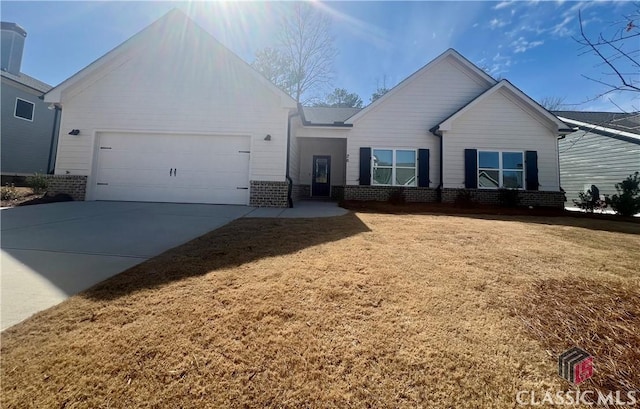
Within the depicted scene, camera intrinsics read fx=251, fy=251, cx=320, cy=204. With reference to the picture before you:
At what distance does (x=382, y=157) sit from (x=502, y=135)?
15.8ft

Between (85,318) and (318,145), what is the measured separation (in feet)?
41.7

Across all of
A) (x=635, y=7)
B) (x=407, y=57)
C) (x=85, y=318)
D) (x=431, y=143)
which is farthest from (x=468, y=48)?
(x=85, y=318)

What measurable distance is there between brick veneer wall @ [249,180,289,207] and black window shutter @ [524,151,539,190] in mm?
9561

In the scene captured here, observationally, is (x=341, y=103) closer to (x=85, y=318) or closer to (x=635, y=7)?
(x=635, y=7)

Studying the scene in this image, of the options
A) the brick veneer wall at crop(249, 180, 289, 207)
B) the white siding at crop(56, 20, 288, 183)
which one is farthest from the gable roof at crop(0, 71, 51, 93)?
the brick veneer wall at crop(249, 180, 289, 207)

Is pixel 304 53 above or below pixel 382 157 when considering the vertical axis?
above

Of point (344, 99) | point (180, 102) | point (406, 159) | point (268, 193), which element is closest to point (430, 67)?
point (406, 159)

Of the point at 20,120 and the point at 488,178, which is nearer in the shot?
the point at 488,178

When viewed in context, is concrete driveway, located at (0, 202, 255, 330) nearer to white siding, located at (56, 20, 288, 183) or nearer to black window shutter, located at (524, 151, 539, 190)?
white siding, located at (56, 20, 288, 183)

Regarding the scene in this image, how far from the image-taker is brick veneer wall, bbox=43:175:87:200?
329 inches

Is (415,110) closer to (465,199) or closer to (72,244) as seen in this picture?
(465,199)

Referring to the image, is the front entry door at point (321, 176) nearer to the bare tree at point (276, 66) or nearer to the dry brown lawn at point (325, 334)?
the bare tree at point (276, 66)

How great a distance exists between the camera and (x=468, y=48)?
11.4m

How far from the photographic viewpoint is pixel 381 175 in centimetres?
1073
